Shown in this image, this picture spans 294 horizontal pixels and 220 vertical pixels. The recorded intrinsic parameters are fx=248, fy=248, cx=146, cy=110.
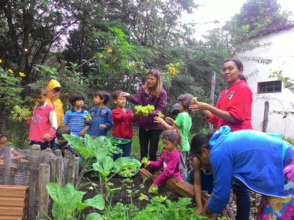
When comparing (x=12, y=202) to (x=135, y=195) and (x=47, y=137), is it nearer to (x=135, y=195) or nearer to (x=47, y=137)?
(x=135, y=195)

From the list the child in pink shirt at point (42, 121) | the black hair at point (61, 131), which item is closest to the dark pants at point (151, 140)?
the black hair at point (61, 131)

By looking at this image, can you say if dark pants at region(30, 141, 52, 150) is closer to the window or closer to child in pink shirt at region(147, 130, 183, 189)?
child in pink shirt at region(147, 130, 183, 189)

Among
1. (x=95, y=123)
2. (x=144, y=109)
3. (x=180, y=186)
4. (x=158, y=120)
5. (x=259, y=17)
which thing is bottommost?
(x=180, y=186)

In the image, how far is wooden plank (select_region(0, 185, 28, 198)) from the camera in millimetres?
1781

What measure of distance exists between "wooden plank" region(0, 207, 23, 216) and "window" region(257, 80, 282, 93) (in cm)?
1174

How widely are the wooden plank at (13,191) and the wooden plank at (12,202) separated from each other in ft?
0.07

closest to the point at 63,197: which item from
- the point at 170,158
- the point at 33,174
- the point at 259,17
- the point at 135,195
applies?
the point at 33,174

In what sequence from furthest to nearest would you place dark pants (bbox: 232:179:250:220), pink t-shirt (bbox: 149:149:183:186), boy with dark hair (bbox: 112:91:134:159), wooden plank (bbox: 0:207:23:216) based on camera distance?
boy with dark hair (bbox: 112:91:134:159), pink t-shirt (bbox: 149:149:183:186), dark pants (bbox: 232:179:250:220), wooden plank (bbox: 0:207:23:216)

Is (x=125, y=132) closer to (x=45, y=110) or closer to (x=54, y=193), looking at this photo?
(x=45, y=110)

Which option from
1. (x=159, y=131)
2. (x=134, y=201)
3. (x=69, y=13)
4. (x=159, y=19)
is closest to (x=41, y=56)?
(x=69, y=13)

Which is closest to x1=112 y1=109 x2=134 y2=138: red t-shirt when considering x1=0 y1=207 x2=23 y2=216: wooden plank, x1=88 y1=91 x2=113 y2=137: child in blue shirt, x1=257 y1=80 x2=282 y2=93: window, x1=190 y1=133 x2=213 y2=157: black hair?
x1=88 y1=91 x2=113 y2=137: child in blue shirt

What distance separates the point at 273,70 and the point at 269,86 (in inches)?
37.4

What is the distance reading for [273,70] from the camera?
10969 millimetres

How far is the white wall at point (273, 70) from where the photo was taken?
10527mm
